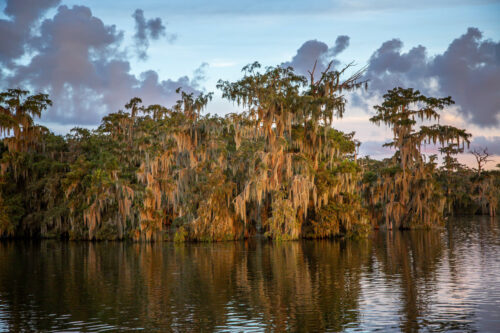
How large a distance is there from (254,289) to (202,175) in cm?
2168

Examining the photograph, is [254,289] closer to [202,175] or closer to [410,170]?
[202,175]

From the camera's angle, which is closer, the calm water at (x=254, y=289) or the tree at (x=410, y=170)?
the calm water at (x=254, y=289)

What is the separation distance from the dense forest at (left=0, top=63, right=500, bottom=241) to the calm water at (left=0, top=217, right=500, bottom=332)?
5.96 metres

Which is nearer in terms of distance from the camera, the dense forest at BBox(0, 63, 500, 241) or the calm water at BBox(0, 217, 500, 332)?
the calm water at BBox(0, 217, 500, 332)

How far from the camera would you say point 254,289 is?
19.1 meters

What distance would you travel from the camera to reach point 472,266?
79.0 ft

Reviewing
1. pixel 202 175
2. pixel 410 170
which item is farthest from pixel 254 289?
pixel 410 170

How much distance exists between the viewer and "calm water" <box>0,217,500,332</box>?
14.0 metres

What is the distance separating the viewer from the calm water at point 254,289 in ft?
45.8

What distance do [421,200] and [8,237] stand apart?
38123 millimetres

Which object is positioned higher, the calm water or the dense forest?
the dense forest

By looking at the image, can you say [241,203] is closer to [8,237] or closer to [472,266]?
[472,266]

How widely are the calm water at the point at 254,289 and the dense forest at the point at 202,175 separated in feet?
19.5

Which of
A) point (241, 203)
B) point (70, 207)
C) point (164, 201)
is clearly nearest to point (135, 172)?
point (164, 201)
